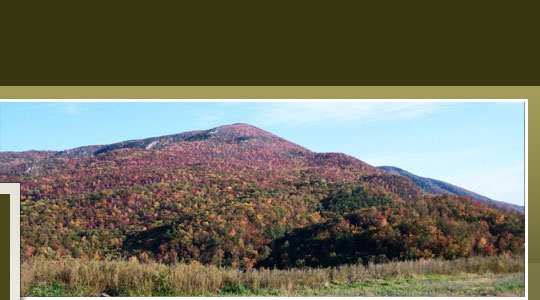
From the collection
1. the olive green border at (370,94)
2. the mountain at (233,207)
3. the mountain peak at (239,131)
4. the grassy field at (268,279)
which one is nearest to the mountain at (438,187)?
the mountain at (233,207)

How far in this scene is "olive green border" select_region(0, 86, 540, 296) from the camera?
9.88 metres

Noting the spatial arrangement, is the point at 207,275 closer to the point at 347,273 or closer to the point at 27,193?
the point at 347,273

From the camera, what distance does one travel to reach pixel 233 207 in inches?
427

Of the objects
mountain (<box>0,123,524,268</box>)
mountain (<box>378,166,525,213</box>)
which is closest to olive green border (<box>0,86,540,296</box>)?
mountain (<box>0,123,524,268</box>)

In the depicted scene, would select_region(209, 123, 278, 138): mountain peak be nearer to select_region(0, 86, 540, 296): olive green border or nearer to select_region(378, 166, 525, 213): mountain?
select_region(0, 86, 540, 296): olive green border

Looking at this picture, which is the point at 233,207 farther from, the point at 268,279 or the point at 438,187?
the point at 438,187

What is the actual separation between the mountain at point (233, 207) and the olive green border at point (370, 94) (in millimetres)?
423

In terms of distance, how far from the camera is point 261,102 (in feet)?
34.1

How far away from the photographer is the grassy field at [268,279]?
971cm

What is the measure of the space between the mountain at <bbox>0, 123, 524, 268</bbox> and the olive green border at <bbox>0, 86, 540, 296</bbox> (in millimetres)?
423

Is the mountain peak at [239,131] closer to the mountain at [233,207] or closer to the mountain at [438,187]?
the mountain at [233,207]

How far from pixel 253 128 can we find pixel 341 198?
1901mm

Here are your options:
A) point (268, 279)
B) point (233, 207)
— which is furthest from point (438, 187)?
point (233, 207)

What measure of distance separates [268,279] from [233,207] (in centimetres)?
147
